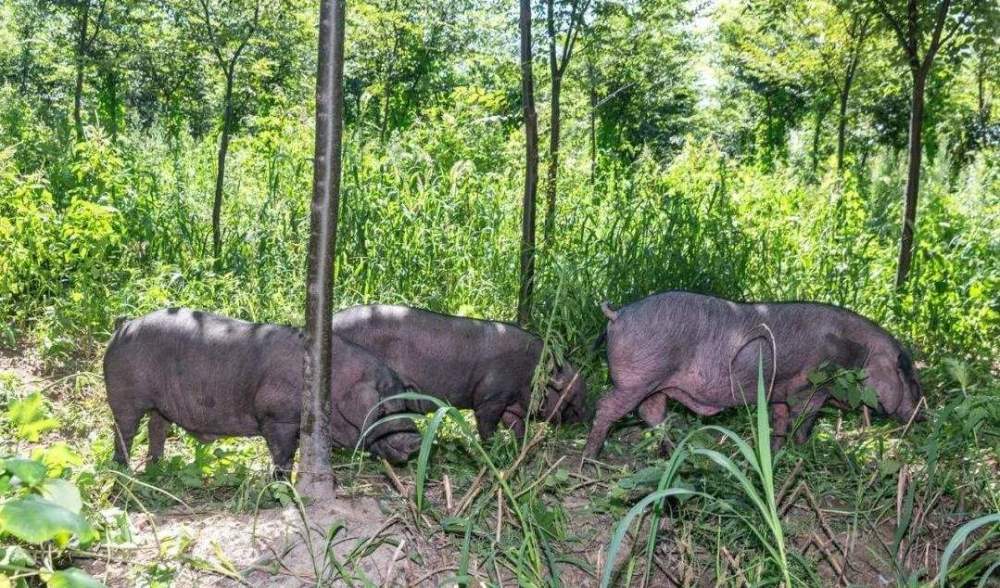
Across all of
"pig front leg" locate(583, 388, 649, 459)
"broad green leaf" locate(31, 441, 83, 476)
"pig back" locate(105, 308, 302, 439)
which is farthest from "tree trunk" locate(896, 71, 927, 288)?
"broad green leaf" locate(31, 441, 83, 476)

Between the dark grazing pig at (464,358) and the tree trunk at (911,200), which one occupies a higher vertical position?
the tree trunk at (911,200)

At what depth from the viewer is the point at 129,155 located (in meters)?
9.51

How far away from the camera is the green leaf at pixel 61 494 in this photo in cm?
269

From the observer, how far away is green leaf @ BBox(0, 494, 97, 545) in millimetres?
2393

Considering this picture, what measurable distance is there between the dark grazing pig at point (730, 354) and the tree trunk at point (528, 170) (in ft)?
5.13

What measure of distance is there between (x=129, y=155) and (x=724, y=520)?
743 cm

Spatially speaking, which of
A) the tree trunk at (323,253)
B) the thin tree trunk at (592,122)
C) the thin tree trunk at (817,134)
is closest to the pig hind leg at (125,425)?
the tree trunk at (323,253)

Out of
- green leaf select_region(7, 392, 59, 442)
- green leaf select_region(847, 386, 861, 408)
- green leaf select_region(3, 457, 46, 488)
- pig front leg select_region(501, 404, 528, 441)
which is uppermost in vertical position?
green leaf select_region(7, 392, 59, 442)

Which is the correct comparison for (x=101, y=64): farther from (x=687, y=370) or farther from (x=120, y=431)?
(x=687, y=370)

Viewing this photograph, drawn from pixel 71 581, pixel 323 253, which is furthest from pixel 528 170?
pixel 71 581

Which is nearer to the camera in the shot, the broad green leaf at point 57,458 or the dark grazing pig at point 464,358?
the broad green leaf at point 57,458

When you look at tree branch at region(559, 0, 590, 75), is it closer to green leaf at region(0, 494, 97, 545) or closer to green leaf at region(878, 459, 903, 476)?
green leaf at region(878, 459, 903, 476)

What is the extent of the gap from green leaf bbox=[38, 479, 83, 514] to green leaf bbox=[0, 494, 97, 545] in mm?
152

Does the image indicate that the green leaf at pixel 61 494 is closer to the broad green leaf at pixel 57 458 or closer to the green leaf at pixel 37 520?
the green leaf at pixel 37 520
